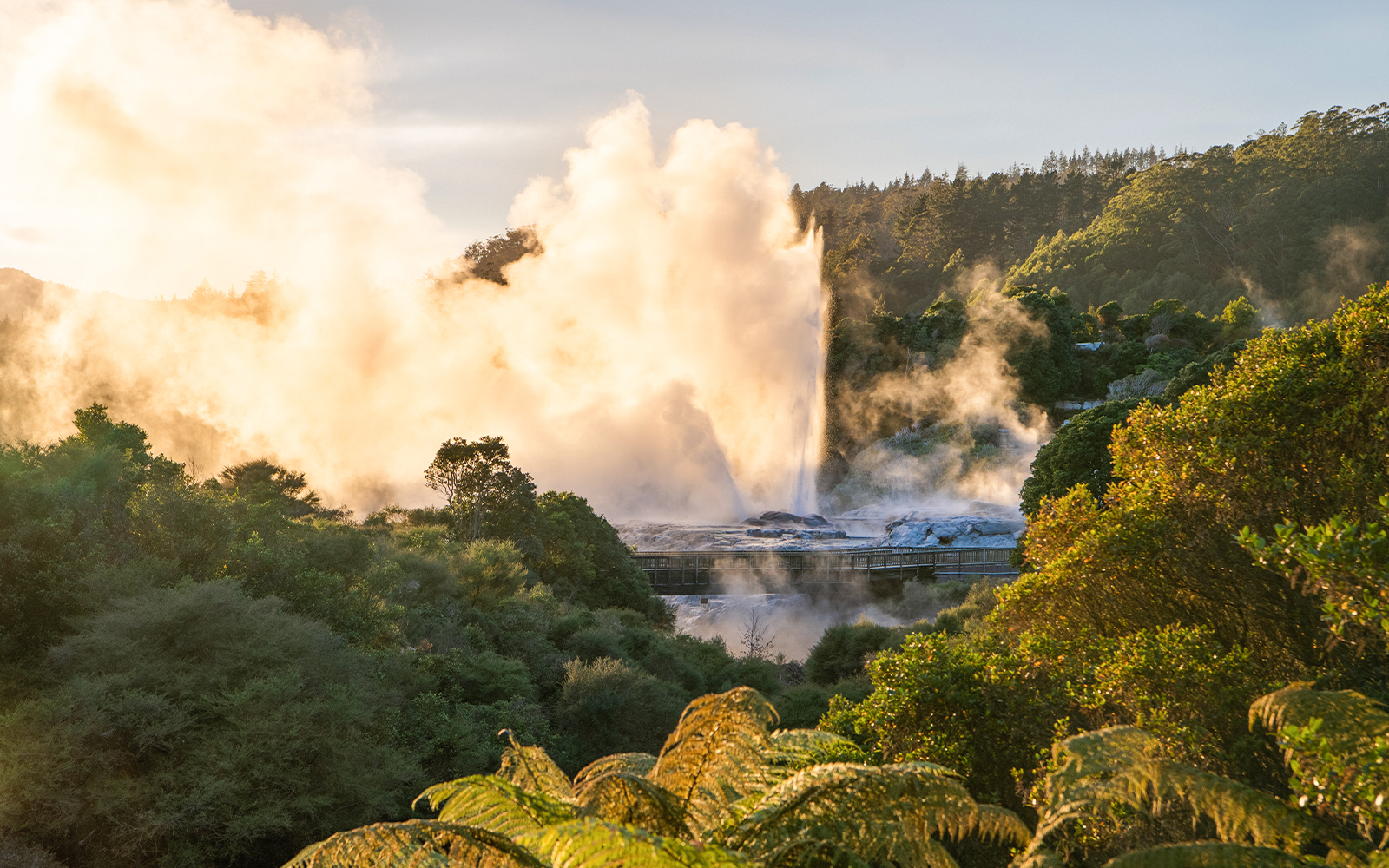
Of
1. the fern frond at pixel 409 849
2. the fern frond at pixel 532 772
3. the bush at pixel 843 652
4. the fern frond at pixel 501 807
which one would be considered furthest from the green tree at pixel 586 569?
the fern frond at pixel 409 849

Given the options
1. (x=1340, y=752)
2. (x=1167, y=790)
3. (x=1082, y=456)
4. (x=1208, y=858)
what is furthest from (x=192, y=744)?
(x=1082, y=456)

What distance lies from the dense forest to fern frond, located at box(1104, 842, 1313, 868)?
0.02 meters

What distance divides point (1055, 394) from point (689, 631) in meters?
40.6

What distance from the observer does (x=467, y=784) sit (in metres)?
3.76

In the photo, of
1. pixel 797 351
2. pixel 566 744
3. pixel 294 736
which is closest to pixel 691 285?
pixel 797 351

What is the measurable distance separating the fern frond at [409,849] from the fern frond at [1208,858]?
2.32 m

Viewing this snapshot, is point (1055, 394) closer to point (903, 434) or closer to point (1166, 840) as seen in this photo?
point (903, 434)

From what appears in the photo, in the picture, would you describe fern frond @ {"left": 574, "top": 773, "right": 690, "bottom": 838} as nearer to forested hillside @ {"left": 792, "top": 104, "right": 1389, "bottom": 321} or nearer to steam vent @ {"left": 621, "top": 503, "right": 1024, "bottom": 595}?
steam vent @ {"left": 621, "top": 503, "right": 1024, "bottom": 595}

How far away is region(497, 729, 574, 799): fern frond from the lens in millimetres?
4520

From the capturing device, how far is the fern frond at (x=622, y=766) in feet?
14.5

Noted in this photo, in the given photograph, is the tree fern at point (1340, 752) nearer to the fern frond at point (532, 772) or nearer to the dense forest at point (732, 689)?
the dense forest at point (732, 689)

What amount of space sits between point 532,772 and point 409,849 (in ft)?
4.18

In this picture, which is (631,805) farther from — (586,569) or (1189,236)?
(1189,236)

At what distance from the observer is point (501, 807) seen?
3635mm
